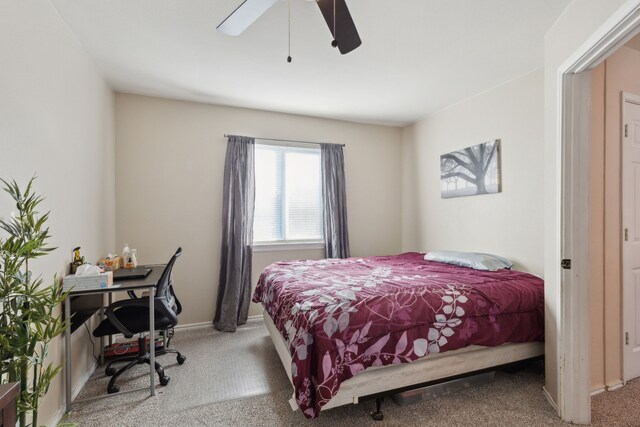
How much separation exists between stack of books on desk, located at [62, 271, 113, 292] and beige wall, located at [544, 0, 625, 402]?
296cm

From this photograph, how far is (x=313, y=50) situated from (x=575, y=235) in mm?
2256

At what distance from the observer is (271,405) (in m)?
2.05

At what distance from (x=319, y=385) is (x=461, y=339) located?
3.30 ft

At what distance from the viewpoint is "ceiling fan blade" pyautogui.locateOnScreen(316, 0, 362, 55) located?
1604 mm

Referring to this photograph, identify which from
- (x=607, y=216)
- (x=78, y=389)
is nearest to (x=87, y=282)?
(x=78, y=389)

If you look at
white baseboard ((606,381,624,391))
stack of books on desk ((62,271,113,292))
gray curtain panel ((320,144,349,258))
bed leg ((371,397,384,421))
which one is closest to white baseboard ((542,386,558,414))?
white baseboard ((606,381,624,391))

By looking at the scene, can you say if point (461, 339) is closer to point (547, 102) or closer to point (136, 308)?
point (547, 102)

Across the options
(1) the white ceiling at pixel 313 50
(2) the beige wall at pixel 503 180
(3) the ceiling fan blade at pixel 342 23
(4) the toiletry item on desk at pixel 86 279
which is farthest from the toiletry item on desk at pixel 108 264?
(2) the beige wall at pixel 503 180

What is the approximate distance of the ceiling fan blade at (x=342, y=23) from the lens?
160cm

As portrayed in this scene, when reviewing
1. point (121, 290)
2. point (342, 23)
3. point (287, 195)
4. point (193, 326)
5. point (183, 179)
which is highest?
point (342, 23)

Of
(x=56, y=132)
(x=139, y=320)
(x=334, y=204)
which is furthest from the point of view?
(x=334, y=204)

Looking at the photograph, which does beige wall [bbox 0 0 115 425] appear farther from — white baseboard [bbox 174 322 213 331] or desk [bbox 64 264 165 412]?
white baseboard [bbox 174 322 213 331]

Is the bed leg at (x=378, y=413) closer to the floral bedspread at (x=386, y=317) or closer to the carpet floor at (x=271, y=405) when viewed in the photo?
the carpet floor at (x=271, y=405)

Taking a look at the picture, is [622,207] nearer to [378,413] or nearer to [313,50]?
[378,413]
